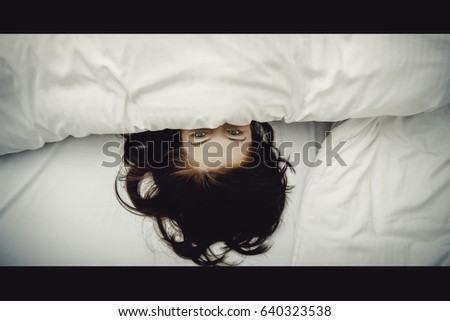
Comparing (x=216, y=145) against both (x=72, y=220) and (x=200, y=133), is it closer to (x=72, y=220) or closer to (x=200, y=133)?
(x=200, y=133)

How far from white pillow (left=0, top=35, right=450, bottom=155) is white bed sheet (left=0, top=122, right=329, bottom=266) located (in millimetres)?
139

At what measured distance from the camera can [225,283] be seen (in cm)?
75

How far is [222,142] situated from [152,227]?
0.88ft

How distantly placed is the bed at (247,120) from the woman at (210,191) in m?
0.04

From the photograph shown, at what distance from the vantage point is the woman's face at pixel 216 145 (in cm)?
77

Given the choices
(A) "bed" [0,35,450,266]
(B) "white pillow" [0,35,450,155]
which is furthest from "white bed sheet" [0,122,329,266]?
(B) "white pillow" [0,35,450,155]

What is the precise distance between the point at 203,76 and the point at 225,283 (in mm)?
468

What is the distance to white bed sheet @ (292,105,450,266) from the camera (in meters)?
0.76

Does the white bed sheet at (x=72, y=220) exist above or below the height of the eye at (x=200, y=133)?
below
